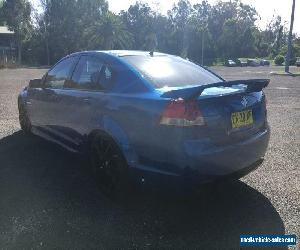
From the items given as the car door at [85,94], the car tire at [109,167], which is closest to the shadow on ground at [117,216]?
the car tire at [109,167]

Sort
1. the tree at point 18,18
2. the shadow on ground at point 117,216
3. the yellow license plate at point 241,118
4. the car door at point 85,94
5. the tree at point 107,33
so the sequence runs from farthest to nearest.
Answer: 1. the tree at point 107,33
2. the tree at point 18,18
3. the car door at point 85,94
4. the yellow license plate at point 241,118
5. the shadow on ground at point 117,216

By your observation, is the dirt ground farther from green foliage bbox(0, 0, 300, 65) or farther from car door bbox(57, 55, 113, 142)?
green foliage bbox(0, 0, 300, 65)

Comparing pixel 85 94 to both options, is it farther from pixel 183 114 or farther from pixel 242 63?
pixel 242 63

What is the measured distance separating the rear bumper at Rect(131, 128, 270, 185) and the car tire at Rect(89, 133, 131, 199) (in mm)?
210

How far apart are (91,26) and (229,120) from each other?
205ft

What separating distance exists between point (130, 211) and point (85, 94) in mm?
1518

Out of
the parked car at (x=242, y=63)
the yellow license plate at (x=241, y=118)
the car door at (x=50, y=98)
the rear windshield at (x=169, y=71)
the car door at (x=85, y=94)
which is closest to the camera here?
the yellow license plate at (x=241, y=118)

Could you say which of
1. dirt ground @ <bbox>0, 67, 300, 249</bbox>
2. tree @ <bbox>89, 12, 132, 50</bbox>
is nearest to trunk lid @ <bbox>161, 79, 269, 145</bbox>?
dirt ground @ <bbox>0, 67, 300, 249</bbox>

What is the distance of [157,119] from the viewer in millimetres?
3627

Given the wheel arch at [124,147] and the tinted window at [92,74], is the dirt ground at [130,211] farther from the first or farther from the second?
the tinted window at [92,74]

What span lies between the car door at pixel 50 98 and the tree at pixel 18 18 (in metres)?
57.6

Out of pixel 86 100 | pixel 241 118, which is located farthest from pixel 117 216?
pixel 241 118

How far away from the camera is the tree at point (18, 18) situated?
197ft

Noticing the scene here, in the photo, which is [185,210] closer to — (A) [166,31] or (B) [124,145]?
(B) [124,145]
